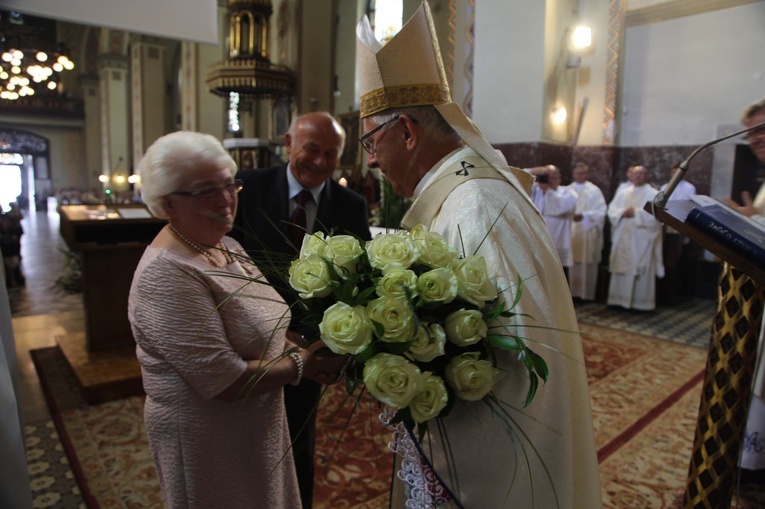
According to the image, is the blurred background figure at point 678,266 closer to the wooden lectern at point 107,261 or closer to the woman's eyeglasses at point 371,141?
the wooden lectern at point 107,261

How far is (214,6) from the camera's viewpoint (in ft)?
8.79

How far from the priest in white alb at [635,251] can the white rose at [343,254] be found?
22.2ft

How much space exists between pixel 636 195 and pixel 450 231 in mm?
6825

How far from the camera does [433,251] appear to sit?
94 cm

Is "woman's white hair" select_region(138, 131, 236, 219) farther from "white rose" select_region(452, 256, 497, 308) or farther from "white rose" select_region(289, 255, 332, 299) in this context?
"white rose" select_region(452, 256, 497, 308)

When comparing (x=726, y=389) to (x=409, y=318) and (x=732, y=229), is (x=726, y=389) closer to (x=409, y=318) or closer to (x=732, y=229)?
(x=732, y=229)

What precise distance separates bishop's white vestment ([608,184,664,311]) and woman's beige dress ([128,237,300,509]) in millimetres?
6401

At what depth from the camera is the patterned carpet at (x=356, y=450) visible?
2648 mm

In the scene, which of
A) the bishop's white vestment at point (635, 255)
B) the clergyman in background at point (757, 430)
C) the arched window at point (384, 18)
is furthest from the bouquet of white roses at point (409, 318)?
the arched window at point (384, 18)

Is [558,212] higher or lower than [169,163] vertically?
lower

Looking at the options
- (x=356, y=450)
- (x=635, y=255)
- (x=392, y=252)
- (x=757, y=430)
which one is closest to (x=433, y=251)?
(x=392, y=252)

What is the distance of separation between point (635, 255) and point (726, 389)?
528cm

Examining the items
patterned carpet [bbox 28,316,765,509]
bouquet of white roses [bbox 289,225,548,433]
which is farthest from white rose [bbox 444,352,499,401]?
patterned carpet [bbox 28,316,765,509]

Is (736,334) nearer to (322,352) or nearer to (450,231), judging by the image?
(450,231)
